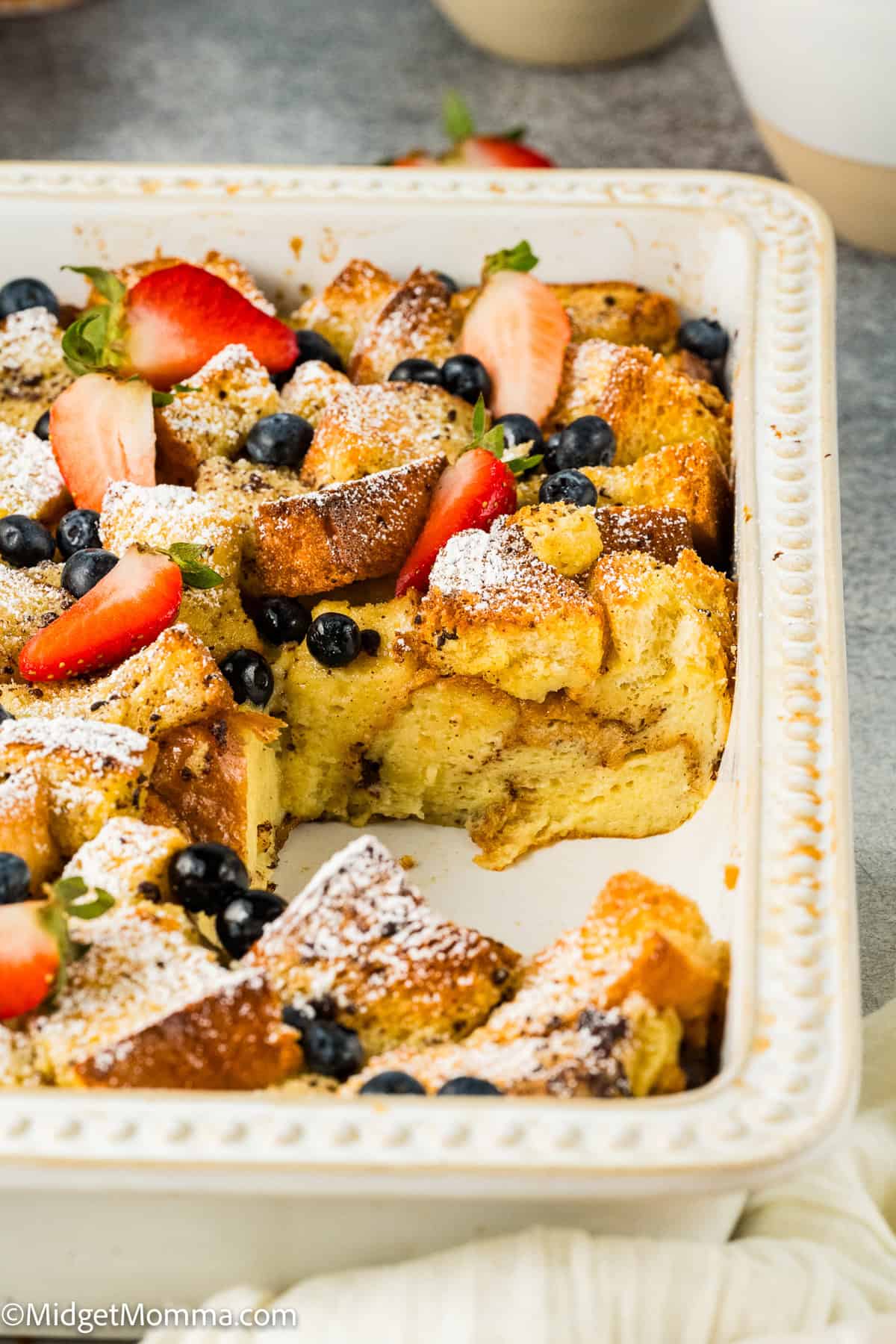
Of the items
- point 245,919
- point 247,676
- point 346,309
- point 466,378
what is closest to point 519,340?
point 466,378

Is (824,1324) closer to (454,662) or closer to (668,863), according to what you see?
(668,863)

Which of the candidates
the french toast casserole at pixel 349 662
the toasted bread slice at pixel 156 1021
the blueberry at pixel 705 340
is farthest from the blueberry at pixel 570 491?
the toasted bread slice at pixel 156 1021

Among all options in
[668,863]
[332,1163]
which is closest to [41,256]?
[668,863]

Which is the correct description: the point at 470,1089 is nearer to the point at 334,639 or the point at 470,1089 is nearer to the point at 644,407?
the point at 334,639

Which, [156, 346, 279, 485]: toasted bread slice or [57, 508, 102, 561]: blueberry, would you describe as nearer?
[57, 508, 102, 561]: blueberry

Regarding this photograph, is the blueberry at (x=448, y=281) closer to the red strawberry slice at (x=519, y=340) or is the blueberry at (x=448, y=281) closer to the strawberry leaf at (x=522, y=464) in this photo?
the red strawberry slice at (x=519, y=340)

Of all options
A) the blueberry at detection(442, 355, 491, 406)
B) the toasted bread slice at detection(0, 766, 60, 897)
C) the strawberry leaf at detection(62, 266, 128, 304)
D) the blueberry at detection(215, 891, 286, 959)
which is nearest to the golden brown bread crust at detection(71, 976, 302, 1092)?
the blueberry at detection(215, 891, 286, 959)

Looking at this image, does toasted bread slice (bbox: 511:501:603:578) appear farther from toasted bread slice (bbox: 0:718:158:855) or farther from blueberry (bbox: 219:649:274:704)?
toasted bread slice (bbox: 0:718:158:855)
